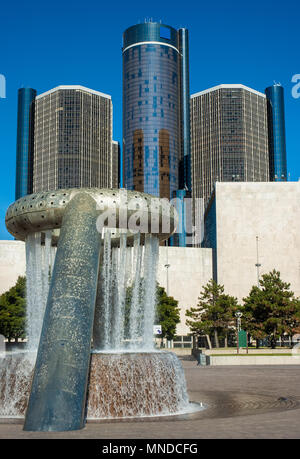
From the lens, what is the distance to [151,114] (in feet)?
551

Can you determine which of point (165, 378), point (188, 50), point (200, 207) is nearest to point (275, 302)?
point (165, 378)

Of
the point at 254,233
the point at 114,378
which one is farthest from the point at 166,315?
the point at 114,378

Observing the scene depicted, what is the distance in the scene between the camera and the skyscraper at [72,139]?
15425cm

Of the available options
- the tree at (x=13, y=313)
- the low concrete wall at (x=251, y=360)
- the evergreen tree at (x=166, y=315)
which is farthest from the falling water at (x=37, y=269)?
the evergreen tree at (x=166, y=315)

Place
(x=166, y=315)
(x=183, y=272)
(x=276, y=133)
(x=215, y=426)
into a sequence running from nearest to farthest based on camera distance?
(x=215, y=426), (x=166, y=315), (x=183, y=272), (x=276, y=133)

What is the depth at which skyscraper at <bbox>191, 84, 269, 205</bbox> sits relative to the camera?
497 ft

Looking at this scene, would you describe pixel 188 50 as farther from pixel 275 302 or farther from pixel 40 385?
pixel 40 385

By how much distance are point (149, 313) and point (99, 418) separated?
14.1 feet

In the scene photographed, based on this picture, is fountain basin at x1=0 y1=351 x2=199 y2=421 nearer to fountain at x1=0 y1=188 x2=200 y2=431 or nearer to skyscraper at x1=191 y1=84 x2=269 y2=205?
fountain at x1=0 y1=188 x2=200 y2=431

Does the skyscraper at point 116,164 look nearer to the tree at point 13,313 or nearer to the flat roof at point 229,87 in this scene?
the flat roof at point 229,87

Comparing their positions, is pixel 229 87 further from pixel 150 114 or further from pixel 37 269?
pixel 37 269

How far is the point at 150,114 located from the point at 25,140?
38.6 metres

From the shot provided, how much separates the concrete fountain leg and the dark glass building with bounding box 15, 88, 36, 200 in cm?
16031

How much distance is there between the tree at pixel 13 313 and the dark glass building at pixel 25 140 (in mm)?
115935
